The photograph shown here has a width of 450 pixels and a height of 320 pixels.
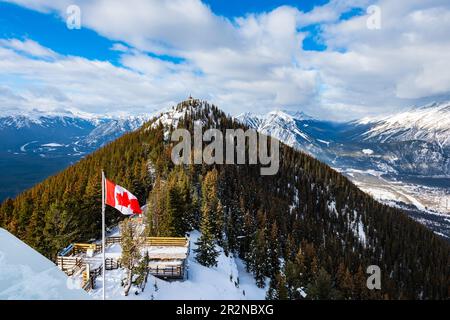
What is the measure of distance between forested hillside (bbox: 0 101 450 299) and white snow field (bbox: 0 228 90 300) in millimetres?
38134

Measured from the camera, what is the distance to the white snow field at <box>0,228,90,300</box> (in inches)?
361

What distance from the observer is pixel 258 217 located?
78.9 meters

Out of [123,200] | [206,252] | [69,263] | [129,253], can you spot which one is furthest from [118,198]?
[206,252]

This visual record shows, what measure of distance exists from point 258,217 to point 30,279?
7115 cm

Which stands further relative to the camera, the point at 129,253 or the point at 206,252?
the point at 206,252

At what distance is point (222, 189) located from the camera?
91.6 m

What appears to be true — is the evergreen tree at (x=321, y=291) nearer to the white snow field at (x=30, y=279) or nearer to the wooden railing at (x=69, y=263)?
the wooden railing at (x=69, y=263)

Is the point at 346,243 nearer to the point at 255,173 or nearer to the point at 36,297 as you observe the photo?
the point at 255,173

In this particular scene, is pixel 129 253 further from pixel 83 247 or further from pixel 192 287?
pixel 83 247

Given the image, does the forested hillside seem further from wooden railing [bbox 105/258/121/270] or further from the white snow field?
the white snow field

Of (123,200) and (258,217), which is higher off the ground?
(123,200)

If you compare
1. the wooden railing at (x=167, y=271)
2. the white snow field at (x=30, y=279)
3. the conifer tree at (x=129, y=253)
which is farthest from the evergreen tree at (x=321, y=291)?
the white snow field at (x=30, y=279)
